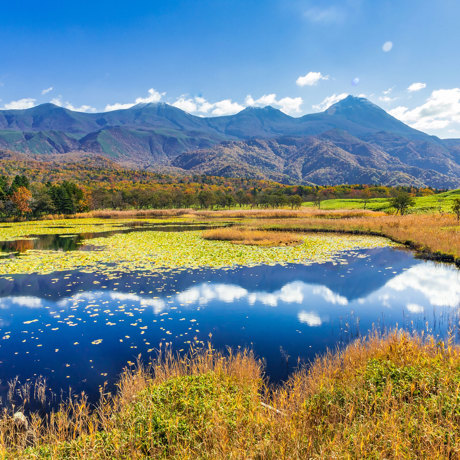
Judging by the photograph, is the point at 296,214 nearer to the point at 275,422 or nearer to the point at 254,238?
the point at 254,238

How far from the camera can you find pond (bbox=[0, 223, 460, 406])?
13.2 metres

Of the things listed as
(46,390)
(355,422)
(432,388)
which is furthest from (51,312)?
(432,388)

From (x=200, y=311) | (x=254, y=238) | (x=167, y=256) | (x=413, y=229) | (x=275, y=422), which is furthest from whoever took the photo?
(x=254, y=238)

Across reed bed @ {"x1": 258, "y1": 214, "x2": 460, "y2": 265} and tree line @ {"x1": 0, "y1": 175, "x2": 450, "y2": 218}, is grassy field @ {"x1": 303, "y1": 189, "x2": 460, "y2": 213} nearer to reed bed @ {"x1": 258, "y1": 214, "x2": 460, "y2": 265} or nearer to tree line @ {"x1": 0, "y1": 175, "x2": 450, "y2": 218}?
tree line @ {"x1": 0, "y1": 175, "x2": 450, "y2": 218}

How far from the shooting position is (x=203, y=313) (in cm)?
1830

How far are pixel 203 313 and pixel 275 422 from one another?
11560mm

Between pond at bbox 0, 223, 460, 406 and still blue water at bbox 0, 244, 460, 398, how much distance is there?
0.19 feet

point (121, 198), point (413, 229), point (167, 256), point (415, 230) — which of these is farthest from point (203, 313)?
point (121, 198)

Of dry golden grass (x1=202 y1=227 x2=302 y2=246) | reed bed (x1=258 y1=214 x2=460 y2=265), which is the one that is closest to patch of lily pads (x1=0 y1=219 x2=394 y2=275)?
dry golden grass (x1=202 y1=227 x2=302 y2=246)

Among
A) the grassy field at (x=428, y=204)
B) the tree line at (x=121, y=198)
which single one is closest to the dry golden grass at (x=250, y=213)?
the tree line at (x=121, y=198)

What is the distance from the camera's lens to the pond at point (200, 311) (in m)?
13.2

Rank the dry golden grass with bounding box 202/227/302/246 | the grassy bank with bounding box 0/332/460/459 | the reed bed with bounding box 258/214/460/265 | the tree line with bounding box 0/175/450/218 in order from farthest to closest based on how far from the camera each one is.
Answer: the tree line with bounding box 0/175/450/218 → the dry golden grass with bounding box 202/227/302/246 → the reed bed with bounding box 258/214/460/265 → the grassy bank with bounding box 0/332/460/459

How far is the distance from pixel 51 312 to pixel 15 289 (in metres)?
7.11

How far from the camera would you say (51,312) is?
1852 centimetres
